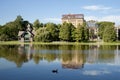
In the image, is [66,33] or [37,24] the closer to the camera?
[66,33]

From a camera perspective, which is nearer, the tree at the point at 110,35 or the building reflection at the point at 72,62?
the building reflection at the point at 72,62

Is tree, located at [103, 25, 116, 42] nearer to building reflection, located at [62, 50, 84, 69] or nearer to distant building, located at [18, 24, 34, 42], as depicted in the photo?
distant building, located at [18, 24, 34, 42]

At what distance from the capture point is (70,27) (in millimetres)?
96500

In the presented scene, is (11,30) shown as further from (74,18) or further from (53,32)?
(74,18)

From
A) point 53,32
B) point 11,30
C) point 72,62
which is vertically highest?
point 11,30

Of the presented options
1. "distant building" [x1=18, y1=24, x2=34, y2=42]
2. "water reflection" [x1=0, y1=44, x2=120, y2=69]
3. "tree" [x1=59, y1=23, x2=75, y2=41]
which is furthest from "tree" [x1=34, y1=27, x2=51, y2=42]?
"water reflection" [x1=0, y1=44, x2=120, y2=69]

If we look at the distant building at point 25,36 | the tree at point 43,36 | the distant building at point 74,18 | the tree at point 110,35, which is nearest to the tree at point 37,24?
the distant building at point 25,36

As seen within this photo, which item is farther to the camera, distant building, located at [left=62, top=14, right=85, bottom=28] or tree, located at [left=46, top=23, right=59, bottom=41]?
distant building, located at [left=62, top=14, right=85, bottom=28]

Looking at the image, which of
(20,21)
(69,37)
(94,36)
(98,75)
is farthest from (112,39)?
(98,75)

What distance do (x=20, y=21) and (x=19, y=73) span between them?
105 m

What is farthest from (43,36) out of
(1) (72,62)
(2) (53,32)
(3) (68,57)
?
(1) (72,62)

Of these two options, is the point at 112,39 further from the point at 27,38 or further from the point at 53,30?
the point at 27,38

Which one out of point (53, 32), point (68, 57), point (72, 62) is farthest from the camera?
point (53, 32)

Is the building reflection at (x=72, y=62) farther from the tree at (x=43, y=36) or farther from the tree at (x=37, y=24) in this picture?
the tree at (x=37, y=24)
